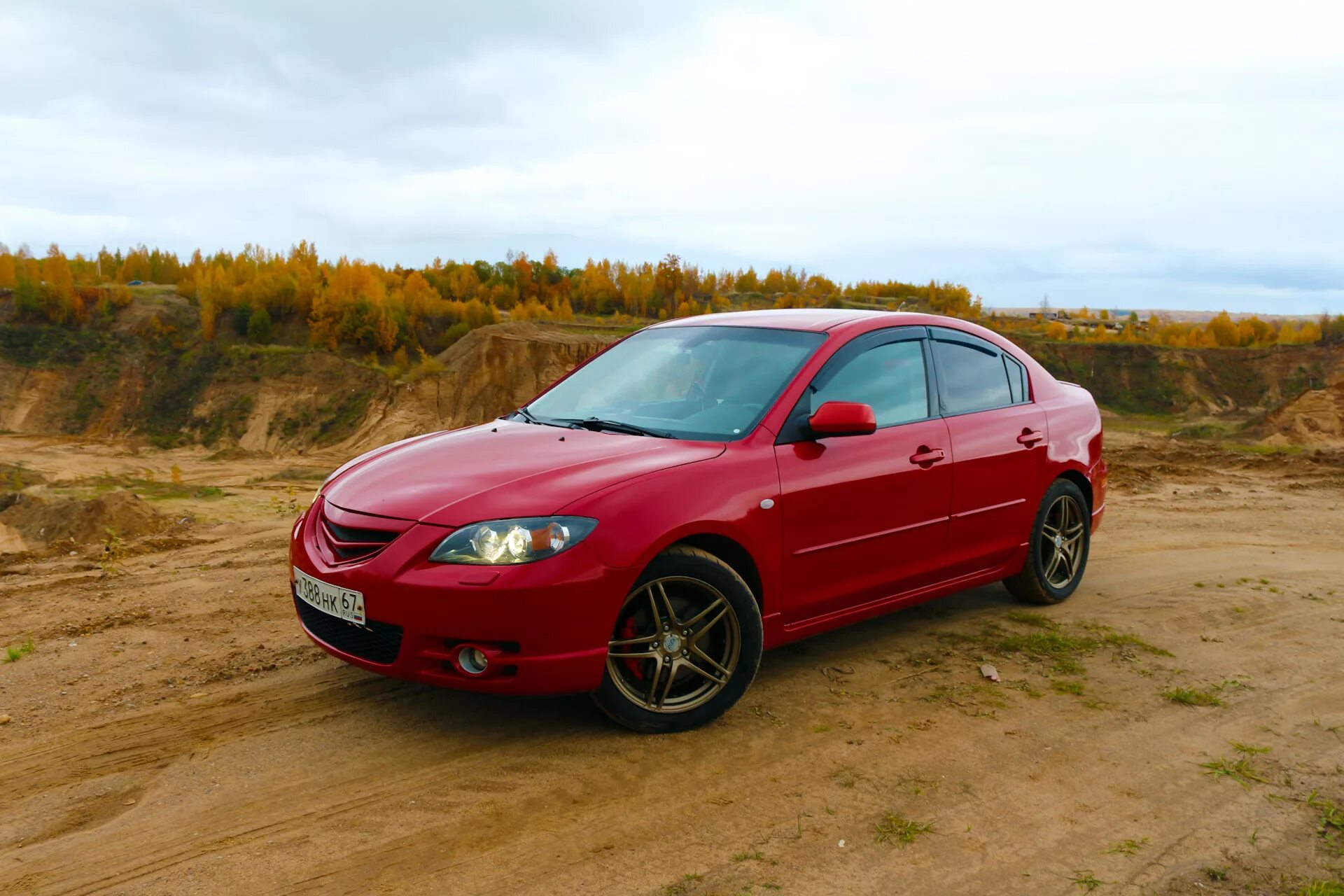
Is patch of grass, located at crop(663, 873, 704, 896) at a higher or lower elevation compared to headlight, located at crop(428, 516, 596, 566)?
lower

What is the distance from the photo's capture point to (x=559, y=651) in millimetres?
3611

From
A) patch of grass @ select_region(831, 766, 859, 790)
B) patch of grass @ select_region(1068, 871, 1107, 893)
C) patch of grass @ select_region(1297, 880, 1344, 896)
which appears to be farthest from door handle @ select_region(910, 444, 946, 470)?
patch of grass @ select_region(1297, 880, 1344, 896)

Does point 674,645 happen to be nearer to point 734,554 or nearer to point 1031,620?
point 734,554

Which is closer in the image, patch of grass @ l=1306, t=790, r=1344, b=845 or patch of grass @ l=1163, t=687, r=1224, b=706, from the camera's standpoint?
patch of grass @ l=1306, t=790, r=1344, b=845

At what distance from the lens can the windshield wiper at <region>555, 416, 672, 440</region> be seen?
4398mm

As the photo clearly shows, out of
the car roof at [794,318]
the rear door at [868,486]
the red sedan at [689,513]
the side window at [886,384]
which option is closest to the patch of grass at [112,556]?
the red sedan at [689,513]

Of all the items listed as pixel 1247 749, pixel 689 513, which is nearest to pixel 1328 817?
pixel 1247 749

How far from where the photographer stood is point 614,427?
453 centimetres

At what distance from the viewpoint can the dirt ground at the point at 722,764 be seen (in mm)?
3045

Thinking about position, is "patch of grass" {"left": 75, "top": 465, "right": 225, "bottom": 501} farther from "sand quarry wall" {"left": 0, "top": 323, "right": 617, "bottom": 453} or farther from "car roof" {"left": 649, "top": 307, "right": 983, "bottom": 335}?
"car roof" {"left": 649, "top": 307, "right": 983, "bottom": 335}

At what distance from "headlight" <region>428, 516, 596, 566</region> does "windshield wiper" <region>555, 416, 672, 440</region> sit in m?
0.84

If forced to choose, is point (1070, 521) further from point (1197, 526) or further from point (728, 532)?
point (1197, 526)

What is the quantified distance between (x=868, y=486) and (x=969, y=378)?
124cm

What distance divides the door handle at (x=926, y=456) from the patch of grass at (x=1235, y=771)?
1.71m
